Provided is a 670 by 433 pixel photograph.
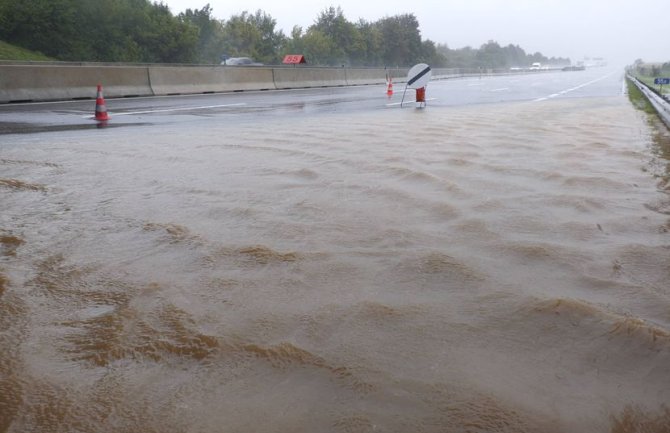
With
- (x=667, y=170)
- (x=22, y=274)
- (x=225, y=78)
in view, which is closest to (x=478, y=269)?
(x=22, y=274)

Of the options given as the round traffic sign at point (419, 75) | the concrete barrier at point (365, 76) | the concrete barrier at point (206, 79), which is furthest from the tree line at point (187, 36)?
the round traffic sign at point (419, 75)

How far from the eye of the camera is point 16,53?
39094mm

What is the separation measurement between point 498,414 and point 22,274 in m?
2.44

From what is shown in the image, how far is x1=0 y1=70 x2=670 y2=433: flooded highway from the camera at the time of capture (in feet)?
6.12

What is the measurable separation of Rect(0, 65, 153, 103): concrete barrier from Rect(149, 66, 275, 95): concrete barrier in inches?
27.8

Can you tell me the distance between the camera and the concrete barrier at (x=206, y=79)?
19.5m

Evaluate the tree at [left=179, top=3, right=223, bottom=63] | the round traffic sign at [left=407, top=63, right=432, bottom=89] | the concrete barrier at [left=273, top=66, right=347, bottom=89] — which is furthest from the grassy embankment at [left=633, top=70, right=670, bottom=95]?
the tree at [left=179, top=3, right=223, bottom=63]

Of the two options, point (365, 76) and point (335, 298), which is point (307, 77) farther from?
point (335, 298)

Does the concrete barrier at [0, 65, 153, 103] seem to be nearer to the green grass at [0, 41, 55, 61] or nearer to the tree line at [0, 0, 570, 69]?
the green grass at [0, 41, 55, 61]

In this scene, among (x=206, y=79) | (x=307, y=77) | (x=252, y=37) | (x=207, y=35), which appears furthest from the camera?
(x=252, y=37)

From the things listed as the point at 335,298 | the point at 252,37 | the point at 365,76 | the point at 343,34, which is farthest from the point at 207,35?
the point at 335,298

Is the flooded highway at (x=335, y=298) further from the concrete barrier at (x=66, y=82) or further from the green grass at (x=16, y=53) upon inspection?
the green grass at (x=16, y=53)

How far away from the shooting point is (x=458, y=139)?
8.14 meters

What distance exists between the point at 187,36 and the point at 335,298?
200 ft
